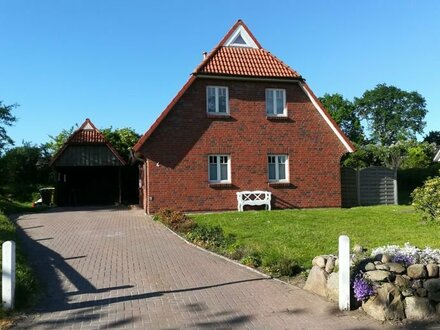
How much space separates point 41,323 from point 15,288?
119 centimetres

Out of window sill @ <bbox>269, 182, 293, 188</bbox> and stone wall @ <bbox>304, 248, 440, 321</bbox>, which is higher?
window sill @ <bbox>269, 182, 293, 188</bbox>

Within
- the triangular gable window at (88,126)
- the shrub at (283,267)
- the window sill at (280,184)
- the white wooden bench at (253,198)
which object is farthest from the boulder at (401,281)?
the triangular gable window at (88,126)

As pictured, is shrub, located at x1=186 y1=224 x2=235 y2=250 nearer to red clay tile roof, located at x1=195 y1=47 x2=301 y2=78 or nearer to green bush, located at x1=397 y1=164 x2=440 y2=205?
red clay tile roof, located at x1=195 y1=47 x2=301 y2=78

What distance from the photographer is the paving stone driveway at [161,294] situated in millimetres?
6465

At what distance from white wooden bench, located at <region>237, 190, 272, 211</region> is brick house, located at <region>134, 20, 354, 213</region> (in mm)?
358

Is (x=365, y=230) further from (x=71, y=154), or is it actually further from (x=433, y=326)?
(x=71, y=154)

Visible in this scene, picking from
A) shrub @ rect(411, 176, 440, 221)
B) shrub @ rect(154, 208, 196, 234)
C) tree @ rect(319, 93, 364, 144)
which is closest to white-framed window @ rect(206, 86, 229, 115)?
shrub @ rect(154, 208, 196, 234)

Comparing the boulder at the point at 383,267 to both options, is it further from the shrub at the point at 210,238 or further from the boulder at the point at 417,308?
the shrub at the point at 210,238

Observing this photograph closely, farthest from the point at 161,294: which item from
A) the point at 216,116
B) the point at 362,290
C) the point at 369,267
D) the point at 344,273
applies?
the point at 216,116

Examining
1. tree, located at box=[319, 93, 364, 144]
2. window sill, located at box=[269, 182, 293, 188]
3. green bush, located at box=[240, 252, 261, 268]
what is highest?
tree, located at box=[319, 93, 364, 144]

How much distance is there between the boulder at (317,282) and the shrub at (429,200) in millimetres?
7492

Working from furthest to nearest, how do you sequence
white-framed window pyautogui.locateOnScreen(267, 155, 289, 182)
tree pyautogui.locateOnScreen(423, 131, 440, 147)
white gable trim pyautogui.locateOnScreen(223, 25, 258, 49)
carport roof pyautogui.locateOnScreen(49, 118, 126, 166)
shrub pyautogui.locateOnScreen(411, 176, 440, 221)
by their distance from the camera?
1. tree pyautogui.locateOnScreen(423, 131, 440, 147)
2. carport roof pyautogui.locateOnScreen(49, 118, 126, 166)
3. white gable trim pyautogui.locateOnScreen(223, 25, 258, 49)
4. white-framed window pyautogui.locateOnScreen(267, 155, 289, 182)
5. shrub pyautogui.locateOnScreen(411, 176, 440, 221)

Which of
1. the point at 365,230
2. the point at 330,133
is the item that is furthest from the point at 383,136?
the point at 365,230

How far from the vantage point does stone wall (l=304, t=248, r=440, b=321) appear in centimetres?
661
